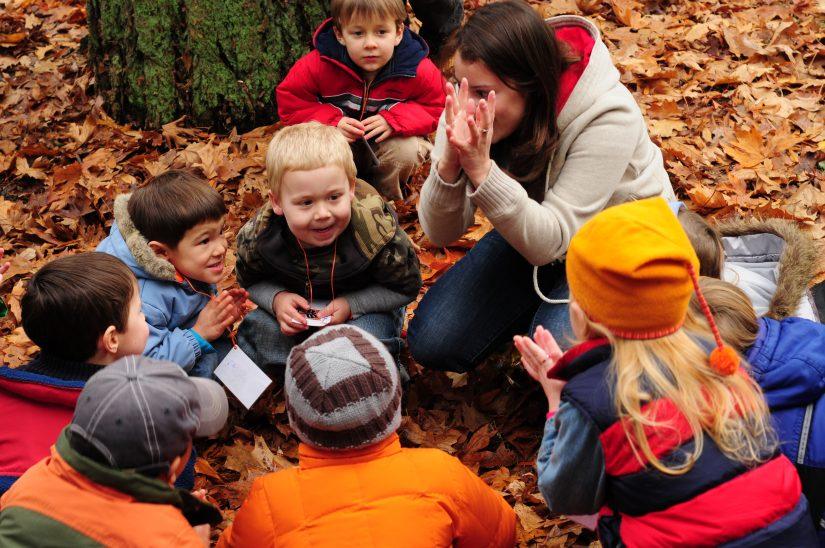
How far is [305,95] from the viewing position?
449 cm

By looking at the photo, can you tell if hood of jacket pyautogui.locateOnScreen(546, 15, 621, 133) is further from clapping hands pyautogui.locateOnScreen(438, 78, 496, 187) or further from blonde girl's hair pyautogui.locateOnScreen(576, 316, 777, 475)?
blonde girl's hair pyautogui.locateOnScreen(576, 316, 777, 475)

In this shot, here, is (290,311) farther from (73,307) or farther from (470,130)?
(470,130)

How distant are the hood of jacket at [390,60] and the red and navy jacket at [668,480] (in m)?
2.63

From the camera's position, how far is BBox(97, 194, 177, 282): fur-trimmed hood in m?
3.31

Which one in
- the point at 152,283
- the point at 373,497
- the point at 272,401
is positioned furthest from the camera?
the point at 272,401

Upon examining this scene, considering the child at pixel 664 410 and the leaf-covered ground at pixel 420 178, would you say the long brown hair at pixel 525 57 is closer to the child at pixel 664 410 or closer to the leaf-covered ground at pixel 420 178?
the child at pixel 664 410

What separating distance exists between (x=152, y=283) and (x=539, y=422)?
6.01 feet

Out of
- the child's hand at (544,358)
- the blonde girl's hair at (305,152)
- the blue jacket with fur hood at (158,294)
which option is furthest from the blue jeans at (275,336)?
the child's hand at (544,358)

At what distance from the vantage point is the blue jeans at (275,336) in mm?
3557

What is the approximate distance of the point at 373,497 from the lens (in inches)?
91.0

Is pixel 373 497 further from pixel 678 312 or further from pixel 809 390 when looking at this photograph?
pixel 809 390

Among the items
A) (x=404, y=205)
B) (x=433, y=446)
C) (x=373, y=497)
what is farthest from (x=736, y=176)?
(x=373, y=497)

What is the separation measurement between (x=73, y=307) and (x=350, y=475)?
3.80 ft

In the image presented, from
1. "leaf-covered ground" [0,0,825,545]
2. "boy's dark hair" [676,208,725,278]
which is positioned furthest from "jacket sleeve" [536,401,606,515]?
"boy's dark hair" [676,208,725,278]
